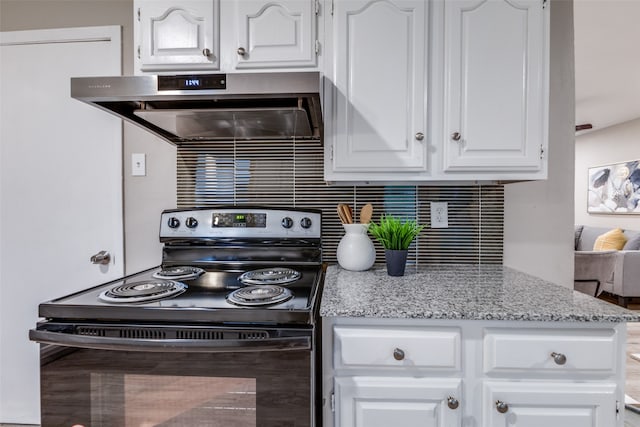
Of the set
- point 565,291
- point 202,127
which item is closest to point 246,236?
point 202,127

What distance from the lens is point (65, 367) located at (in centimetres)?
96

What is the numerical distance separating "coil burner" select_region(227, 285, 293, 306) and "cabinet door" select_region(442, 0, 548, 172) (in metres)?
0.84

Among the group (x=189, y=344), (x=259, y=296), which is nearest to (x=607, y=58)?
(x=259, y=296)

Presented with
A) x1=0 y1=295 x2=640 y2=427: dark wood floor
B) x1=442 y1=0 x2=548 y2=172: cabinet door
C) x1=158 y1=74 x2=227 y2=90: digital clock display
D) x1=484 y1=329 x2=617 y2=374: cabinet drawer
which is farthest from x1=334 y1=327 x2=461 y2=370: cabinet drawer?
x1=0 y1=295 x2=640 y2=427: dark wood floor

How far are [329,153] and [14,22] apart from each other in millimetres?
1814

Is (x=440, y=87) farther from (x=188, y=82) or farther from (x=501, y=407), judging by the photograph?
(x=501, y=407)

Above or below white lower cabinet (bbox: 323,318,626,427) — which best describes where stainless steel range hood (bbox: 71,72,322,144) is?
above

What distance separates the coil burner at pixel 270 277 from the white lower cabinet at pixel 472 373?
323 millimetres

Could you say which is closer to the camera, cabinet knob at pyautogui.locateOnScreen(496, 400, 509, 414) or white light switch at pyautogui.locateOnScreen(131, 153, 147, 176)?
cabinet knob at pyautogui.locateOnScreen(496, 400, 509, 414)

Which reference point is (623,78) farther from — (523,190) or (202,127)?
(202,127)

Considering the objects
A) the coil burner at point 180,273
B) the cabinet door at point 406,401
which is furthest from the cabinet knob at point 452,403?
the coil burner at point 180,273

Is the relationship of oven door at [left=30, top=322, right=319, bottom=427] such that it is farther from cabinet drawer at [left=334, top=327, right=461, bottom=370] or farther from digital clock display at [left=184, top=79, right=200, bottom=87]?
digital clock display at [left=184, top=79, right=200, bottom=87]

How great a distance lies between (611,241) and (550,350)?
469 cm

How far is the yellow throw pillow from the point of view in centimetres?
441
